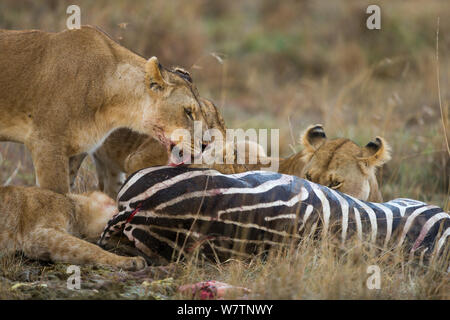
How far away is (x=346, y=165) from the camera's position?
4.89m

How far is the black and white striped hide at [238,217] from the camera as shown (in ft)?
12.6

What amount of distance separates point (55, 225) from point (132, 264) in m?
0.63

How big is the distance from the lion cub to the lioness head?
1.51 metres

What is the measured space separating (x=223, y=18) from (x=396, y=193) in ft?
33.5

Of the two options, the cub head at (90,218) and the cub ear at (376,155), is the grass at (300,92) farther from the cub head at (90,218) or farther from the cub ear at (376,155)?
the cub ear at (376,155)

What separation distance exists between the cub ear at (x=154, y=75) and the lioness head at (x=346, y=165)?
1.26 meters

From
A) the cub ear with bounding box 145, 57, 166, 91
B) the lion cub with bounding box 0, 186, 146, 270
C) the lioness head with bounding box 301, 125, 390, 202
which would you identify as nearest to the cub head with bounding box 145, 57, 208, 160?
the cub ear with bounding box 145, 57, 166, 91

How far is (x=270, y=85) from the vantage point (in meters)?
12.5

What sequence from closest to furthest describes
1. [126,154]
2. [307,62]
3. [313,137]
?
1. [126,154]
2. [313,137]
3. [307,62]

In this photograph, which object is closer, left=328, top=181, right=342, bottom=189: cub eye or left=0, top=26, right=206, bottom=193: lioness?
left=0, top=26, right=206, bottom=193: lioness

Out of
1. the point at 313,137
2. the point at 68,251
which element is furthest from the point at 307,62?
the point at 68,251

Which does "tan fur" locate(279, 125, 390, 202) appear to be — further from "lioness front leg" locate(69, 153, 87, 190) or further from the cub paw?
"lioness front leg" locate(69, 153, 87, 190)

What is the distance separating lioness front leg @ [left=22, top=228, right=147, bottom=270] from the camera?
3.93m

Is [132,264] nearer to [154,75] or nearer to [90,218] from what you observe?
[90,218]
